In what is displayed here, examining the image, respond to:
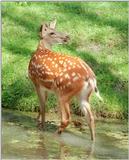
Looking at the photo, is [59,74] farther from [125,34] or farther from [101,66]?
[125,34]

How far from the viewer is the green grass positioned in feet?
32.0

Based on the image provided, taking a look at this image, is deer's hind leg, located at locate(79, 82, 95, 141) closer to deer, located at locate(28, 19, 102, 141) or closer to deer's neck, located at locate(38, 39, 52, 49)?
deer, located at locate(28, 19, 102, 141)

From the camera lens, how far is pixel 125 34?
12336mm

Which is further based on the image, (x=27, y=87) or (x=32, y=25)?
(x=32, y=25)

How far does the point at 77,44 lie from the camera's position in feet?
38.9

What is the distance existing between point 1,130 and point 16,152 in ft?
3.36

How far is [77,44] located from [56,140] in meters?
4.25

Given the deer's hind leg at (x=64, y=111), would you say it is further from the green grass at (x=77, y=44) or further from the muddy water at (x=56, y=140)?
the green grass at (x=77, y=44)

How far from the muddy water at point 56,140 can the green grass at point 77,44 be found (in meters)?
0.59

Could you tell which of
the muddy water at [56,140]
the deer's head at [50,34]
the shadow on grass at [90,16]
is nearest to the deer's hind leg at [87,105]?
the muddy water at [56,140]

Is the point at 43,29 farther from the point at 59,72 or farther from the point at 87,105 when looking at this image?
the point at 87,105

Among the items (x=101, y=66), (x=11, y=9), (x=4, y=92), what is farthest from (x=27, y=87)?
(x=11, y=9)

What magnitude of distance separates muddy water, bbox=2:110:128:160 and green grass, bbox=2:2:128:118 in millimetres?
593

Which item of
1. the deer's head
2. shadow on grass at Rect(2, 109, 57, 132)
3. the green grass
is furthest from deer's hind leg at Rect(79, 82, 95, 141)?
the green grass
